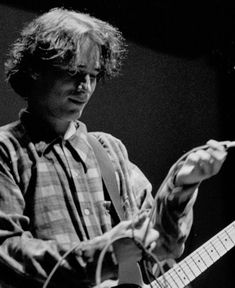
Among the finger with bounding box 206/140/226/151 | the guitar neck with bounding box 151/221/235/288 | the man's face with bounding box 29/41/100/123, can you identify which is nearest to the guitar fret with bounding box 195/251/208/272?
the guitar neck with bounding box 151/221/235/288

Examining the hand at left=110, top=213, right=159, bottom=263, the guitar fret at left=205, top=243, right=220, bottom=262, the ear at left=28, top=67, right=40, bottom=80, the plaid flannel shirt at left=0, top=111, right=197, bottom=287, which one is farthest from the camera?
the guitar fret at left=205, top=243, right=220, bottom=262

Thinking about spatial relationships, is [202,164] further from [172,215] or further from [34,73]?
[34,73]

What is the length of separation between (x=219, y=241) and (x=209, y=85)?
2.94 ft

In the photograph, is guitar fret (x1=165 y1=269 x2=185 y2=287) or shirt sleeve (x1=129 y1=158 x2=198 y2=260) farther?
guitar fret (x1=165 y1=269 x2=185 y2=287)

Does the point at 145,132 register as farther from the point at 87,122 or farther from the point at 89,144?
the point at 89,144

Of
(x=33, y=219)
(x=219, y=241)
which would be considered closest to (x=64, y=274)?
(x=33, y=219)

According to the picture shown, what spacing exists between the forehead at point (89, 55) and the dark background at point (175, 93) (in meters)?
0.59

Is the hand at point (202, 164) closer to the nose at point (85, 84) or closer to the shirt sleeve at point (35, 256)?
the shirt sleeve at point (35, 256)

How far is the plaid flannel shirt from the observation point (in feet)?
4.25

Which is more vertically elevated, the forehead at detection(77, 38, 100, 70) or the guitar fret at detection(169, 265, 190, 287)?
the forehead at detection(77, 38, 100, 70)

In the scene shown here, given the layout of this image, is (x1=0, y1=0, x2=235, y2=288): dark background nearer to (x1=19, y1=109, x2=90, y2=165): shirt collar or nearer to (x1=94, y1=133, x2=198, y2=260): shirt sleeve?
(x1=19, y1=109, x2=90, y2=165): shirt collar

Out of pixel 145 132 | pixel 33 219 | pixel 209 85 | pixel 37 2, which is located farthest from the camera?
pixel 209 85

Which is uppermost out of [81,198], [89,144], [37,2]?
[37,2]

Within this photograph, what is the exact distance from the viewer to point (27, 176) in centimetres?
153
